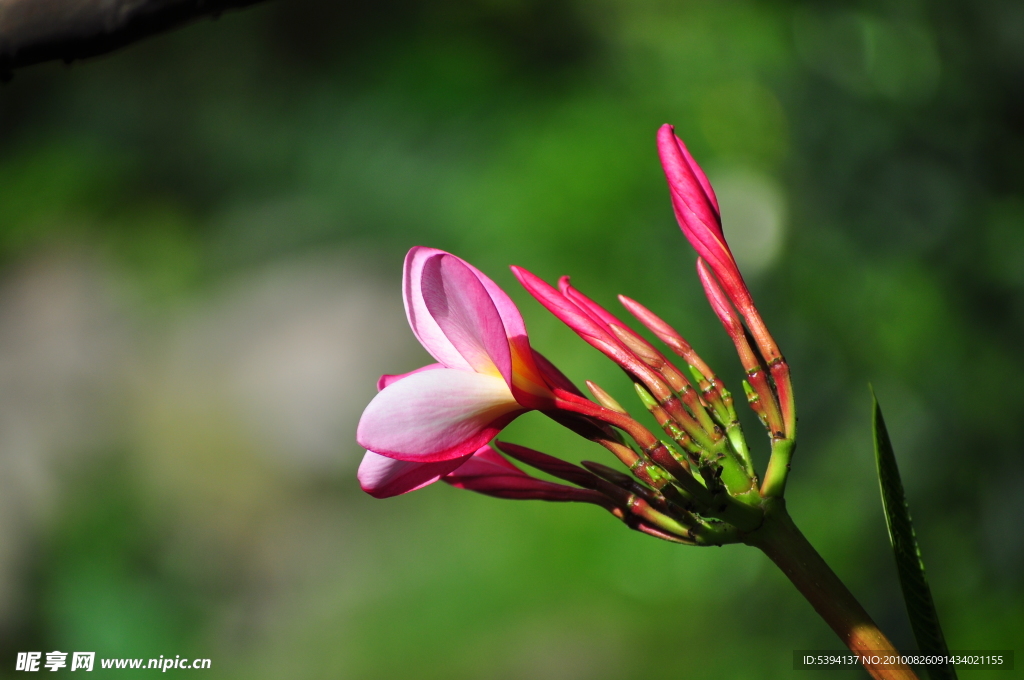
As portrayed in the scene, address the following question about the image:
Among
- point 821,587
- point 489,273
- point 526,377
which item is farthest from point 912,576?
point 489,273

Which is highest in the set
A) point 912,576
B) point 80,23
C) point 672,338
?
point 80,23

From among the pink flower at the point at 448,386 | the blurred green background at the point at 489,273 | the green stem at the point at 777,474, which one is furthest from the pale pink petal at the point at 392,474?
the blurred green background at the point at 489,273

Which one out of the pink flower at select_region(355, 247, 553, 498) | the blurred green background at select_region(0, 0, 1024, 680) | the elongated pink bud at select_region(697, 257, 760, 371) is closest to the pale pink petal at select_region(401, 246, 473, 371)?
the pink flower at select_region(355, 247, 553, 498)

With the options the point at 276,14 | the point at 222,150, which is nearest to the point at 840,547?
the point at 222,150

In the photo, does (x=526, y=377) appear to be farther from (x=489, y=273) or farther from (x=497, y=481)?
(x=489, y=273)

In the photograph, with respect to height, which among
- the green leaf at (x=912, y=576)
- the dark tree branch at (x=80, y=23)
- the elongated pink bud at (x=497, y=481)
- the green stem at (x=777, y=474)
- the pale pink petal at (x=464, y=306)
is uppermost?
the dark tree branch at (x=80, y=23)

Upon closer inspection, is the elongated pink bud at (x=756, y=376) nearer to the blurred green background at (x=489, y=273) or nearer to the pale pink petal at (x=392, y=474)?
the pale pink petal at (x=392, y=474)

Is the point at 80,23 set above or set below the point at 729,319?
above
